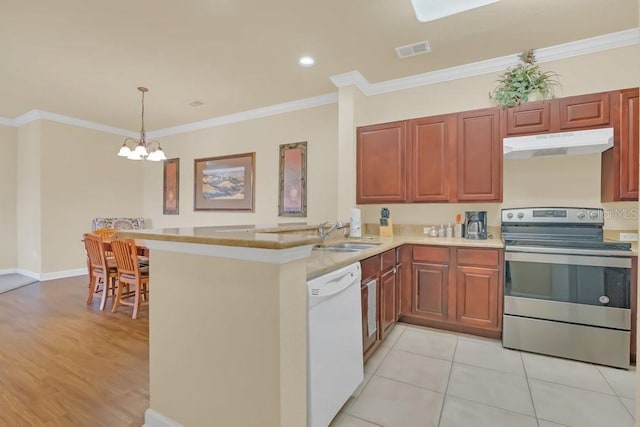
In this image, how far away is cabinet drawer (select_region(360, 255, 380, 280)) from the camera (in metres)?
2.17

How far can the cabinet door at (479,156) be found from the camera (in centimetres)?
295

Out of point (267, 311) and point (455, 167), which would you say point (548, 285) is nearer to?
point (455, 167)

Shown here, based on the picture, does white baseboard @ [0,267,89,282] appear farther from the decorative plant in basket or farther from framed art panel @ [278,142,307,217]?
the decorative plant in basket

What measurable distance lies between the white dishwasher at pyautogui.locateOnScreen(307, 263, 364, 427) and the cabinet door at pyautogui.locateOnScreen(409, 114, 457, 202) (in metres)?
1.67

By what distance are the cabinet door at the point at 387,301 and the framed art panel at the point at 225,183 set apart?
2.93 m

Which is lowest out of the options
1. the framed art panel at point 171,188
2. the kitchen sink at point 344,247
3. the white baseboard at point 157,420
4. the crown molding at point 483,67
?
the white baseboard at point 157,420

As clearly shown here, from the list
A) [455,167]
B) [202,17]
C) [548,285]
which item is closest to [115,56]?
[202,17]

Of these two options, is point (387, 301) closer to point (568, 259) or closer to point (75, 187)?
point (568, 259)

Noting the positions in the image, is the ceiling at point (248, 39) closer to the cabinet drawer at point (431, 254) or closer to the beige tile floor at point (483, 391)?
the cabinet drawer at point (431, 254)

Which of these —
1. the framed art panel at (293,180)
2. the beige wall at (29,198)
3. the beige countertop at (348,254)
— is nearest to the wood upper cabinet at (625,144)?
the beige countertop at (348,254)

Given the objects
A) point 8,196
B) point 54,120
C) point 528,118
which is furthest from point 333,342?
point 8,196

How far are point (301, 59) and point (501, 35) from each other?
1.88 meters

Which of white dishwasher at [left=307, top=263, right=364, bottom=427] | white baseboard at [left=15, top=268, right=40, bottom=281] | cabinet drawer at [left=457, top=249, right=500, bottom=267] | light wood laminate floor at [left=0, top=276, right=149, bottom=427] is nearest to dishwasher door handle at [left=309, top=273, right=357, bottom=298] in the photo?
white dishwasher at [left=307, top=263, right=364, bottom=427]

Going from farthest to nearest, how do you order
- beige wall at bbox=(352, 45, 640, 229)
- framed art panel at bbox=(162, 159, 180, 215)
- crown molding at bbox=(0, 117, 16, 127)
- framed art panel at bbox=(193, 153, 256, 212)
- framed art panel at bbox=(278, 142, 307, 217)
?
framed art panel at bbox=(162, 159, 180, 215) → crown molding at bbox=(0, 117, 16, 127) → framed art panel at bbox=(193, 153, 256, 212) → framed art panel at bbox=(278, 142, 307, 217) → beige wall at bbox=(352, 45, 640, 229)
